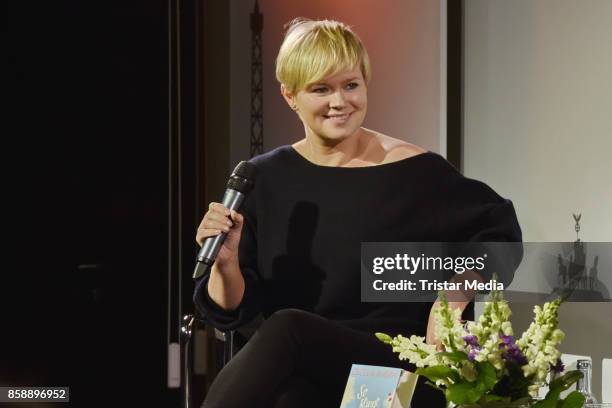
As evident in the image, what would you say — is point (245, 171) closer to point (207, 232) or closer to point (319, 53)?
point (207, 232)

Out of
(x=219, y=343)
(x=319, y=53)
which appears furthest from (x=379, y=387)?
(x=219, y=343)

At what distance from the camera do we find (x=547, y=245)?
2.17 metres

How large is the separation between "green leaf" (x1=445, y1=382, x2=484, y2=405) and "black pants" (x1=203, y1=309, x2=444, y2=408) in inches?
17.7

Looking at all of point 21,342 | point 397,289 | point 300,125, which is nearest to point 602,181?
point 397,289

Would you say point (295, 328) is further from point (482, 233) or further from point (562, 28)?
point (562, 28)

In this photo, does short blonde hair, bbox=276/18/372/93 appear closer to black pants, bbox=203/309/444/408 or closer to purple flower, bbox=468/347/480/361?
black pants, bbox=203/309/444/408

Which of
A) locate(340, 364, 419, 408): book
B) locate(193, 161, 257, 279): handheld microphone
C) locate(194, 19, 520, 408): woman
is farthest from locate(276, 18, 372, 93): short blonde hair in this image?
locate(340, 364, 419, 408): book

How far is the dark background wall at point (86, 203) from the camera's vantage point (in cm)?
274

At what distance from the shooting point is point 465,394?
131cm

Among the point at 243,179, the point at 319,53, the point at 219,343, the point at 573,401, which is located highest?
the point at 319,53

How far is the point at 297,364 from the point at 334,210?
41cm

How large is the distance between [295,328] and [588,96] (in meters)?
0.87

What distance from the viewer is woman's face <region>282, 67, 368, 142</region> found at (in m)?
2.06

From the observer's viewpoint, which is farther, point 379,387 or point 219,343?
point 219,343
